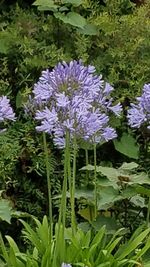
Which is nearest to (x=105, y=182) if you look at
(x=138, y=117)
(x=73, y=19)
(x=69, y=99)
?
(x=138, y=117)

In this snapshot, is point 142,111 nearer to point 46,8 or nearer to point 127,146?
point 127,146

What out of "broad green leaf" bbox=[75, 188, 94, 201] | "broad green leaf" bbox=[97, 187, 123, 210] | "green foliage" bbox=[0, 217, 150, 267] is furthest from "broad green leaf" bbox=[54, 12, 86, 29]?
"green foliage" bbox=[0, 217, 150, 267]

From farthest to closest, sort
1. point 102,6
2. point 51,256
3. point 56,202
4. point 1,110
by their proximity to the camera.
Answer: point 102,6 → point 56,202 → point 51,256 → point 1,110

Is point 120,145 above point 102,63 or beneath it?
beneath

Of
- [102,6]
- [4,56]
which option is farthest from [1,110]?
[102,6]

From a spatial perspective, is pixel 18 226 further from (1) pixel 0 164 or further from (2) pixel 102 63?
(2) pixel 102 63

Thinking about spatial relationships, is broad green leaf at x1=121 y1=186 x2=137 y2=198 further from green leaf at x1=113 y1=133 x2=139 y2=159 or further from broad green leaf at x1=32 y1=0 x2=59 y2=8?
broad green leaf at x1=32 y1=0 x2=59 y2=8
